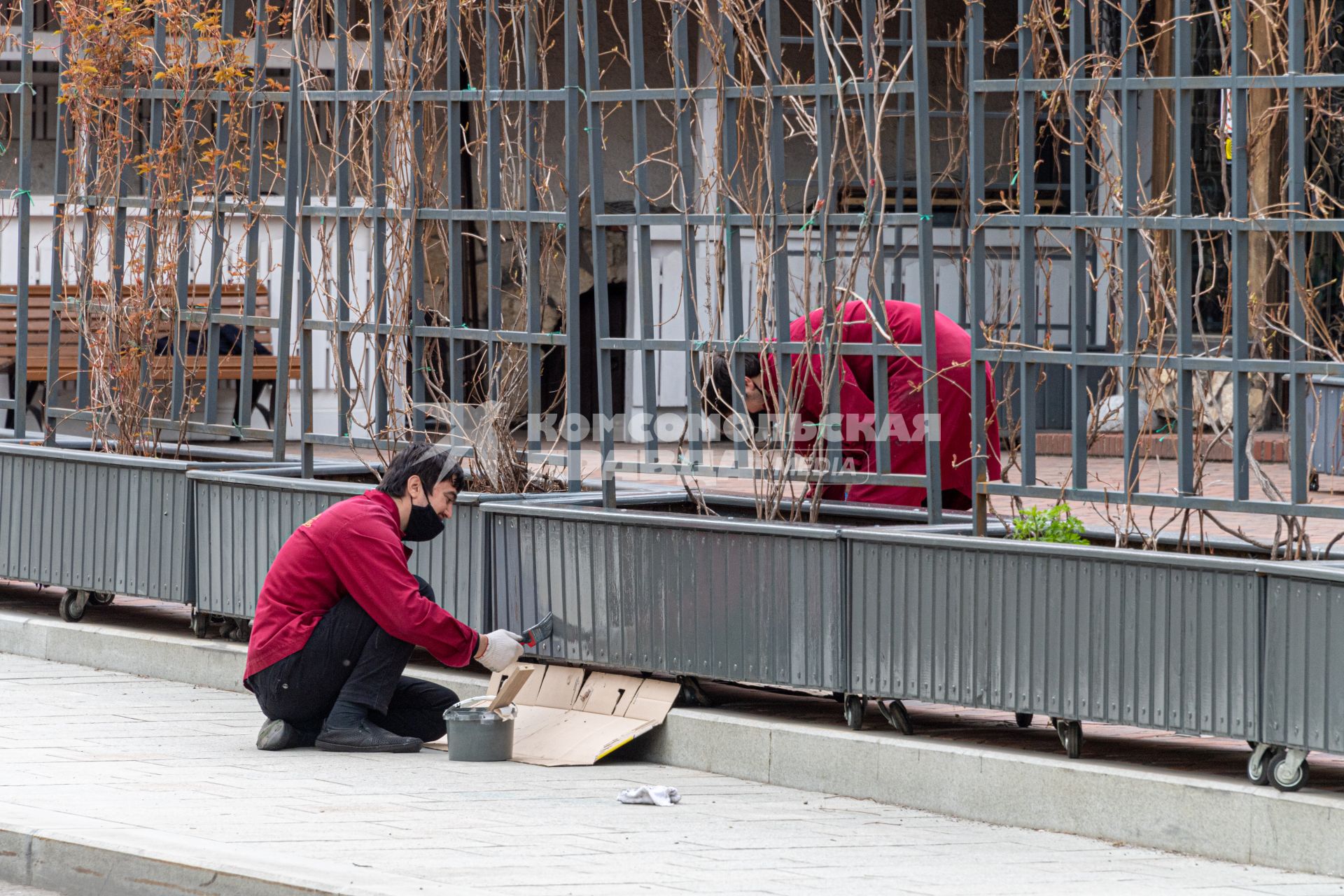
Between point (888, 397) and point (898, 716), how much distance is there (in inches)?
55.8

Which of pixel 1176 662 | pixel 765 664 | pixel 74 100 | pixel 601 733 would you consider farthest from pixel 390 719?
pixel 74 100

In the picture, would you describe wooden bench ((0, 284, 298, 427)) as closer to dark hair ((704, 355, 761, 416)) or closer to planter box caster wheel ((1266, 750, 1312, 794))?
dark hair ((704, 355, 761, 416))

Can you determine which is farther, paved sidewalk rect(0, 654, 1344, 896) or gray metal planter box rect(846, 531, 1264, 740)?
gray metal planter box rect(846, 531, 1264, 740)

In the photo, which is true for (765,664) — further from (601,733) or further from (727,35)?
(727,35)

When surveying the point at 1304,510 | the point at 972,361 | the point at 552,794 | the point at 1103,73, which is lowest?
the point at 552,794

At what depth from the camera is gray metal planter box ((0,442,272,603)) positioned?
8953 millimetres

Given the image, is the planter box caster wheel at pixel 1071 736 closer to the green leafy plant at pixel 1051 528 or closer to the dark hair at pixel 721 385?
the green leafy plant at pixel 1051 528

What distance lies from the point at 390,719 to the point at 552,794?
44.1 inches

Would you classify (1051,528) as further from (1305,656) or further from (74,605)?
(74,605)

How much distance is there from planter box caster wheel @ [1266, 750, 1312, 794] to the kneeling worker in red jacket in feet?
8.95

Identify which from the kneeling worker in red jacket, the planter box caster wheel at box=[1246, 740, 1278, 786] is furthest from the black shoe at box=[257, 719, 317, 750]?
the planter box caster wheel at box=[1246, 740, 1278, 786]

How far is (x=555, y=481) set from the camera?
872 centimetres

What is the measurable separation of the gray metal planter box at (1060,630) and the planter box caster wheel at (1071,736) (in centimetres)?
13

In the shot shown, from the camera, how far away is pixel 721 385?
7.99m
